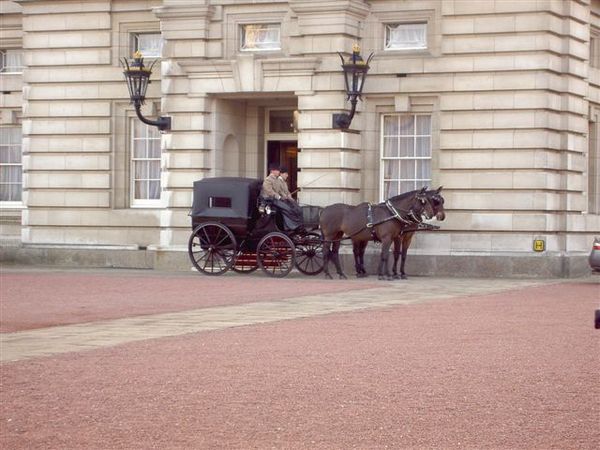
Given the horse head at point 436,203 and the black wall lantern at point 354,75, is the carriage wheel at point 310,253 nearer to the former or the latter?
the horse head at point 436,203

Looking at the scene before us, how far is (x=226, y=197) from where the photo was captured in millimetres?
28578

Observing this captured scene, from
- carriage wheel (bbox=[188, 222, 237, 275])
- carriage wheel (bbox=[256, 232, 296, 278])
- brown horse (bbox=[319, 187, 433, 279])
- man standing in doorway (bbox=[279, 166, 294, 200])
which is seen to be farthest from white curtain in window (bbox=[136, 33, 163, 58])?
brown horse (bbox=[319, 187, 433, 279])

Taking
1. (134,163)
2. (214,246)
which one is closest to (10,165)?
(134,163)

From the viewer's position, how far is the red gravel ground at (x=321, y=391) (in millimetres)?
10562

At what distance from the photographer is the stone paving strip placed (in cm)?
1619

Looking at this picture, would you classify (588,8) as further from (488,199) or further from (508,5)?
(488,199)

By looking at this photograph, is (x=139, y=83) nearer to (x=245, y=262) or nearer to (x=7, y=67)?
(x=245, y=262)

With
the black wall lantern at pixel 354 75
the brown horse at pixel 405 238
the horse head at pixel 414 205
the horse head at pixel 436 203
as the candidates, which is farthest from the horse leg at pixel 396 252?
the black wall lantern at pixel 354 75

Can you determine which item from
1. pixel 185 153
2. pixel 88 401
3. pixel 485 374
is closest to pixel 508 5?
pixel 185 153

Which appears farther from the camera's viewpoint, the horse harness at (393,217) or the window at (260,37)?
the window at (260,37)

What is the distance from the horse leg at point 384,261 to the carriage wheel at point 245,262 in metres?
2.61

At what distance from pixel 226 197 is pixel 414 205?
3617 millimetres

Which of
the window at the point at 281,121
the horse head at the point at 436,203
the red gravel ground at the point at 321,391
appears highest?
the window at the point at 281,121

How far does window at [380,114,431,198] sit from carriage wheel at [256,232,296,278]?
3369mm
